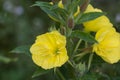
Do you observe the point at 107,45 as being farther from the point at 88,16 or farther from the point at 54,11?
the point at 54,11

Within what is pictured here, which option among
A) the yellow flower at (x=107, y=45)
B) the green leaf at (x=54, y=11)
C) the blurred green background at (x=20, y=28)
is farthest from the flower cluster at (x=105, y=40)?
the blurred green background at (x=20, y=28)

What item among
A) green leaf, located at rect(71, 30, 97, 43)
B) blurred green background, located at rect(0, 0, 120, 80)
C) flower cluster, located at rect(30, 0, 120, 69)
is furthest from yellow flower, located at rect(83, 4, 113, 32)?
blurred green background, located at rect(0, 0, 120, 80)

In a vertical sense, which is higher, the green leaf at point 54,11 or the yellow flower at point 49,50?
the green leaf at point 54,11

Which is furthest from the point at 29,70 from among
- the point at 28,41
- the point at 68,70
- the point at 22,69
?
the point at 68,70

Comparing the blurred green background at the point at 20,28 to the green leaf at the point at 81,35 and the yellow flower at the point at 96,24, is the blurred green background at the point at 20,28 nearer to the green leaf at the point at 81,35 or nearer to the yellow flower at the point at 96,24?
the yellow flower at the point at 96,24

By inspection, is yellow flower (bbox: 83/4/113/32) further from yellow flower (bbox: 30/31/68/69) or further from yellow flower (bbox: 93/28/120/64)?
yellow flower (bbox: 30/31/68/69)

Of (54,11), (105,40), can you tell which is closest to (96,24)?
(105,40)

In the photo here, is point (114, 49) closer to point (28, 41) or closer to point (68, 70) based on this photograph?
point (68, 70)
